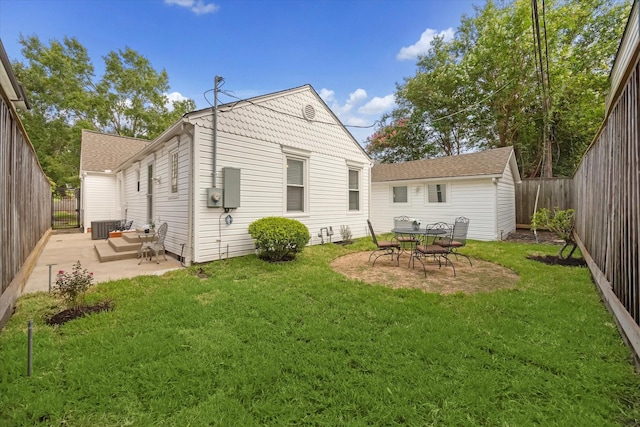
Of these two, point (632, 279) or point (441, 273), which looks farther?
point (441, 273)

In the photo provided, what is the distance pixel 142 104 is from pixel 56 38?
25.3 feet

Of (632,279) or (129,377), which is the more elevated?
(632,279)

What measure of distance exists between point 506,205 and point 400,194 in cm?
427

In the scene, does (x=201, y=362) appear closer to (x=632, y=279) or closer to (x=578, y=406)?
(x=578, y=406)

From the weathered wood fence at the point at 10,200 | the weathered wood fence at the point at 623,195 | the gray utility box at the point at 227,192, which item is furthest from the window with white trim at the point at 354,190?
the weathered wood fence at the point at 10,200

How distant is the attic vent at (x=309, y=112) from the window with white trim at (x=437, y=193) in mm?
6139

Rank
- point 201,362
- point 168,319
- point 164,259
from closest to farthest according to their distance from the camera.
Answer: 1. point 201,362
2. point 168,319
3. point 164,259

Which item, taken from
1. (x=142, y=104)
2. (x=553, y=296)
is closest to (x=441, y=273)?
(x=553, y=296)

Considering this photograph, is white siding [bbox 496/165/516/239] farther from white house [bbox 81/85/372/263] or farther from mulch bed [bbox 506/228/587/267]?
white house [bbox 81/85/372/263]

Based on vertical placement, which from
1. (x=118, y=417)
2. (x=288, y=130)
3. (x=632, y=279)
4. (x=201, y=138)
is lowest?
(x=118, y=417)

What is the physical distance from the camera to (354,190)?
33.3 feet

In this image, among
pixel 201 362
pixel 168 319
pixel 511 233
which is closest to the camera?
pixel 201 362

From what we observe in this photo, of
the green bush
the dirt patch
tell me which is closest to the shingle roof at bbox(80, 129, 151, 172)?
the green bush

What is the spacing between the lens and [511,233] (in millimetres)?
11703
